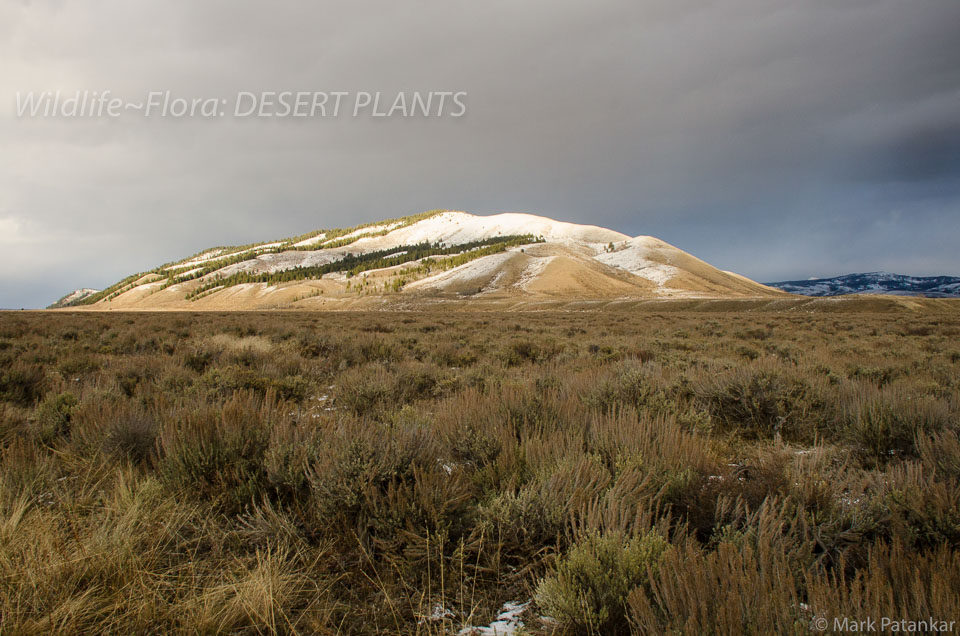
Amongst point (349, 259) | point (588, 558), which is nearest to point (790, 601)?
point (588, 558)

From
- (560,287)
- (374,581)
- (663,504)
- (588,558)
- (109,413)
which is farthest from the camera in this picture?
(560,287)

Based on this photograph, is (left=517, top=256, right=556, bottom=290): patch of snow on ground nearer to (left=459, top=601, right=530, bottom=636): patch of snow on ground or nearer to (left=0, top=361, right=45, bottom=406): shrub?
(left=0, top=361, right=45, bottom=406): shrub

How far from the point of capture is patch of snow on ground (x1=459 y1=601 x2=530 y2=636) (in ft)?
5.31

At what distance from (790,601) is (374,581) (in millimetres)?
1686

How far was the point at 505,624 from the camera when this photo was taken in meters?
1.68

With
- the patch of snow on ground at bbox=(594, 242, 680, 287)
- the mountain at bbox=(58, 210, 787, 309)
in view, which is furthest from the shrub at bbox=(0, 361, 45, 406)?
the patch of snow on ground at bbox=(594, 242, 680, 287)

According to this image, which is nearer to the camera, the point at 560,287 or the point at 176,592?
the point at 176,592

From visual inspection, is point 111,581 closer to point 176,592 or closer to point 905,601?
point 176,592

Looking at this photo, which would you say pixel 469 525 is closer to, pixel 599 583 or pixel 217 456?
pixel 599 583

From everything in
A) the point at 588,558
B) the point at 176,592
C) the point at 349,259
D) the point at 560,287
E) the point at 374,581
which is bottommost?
the point at 374,581

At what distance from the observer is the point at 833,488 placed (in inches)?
86.1

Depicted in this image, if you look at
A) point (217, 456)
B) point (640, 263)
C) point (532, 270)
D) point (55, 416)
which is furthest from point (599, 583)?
point (640, 263)

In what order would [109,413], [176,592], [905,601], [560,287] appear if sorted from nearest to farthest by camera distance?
[905,601], [176,592], [109,413], [560,287]

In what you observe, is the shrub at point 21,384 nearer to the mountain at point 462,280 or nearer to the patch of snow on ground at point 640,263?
the mountain at point 462,280
